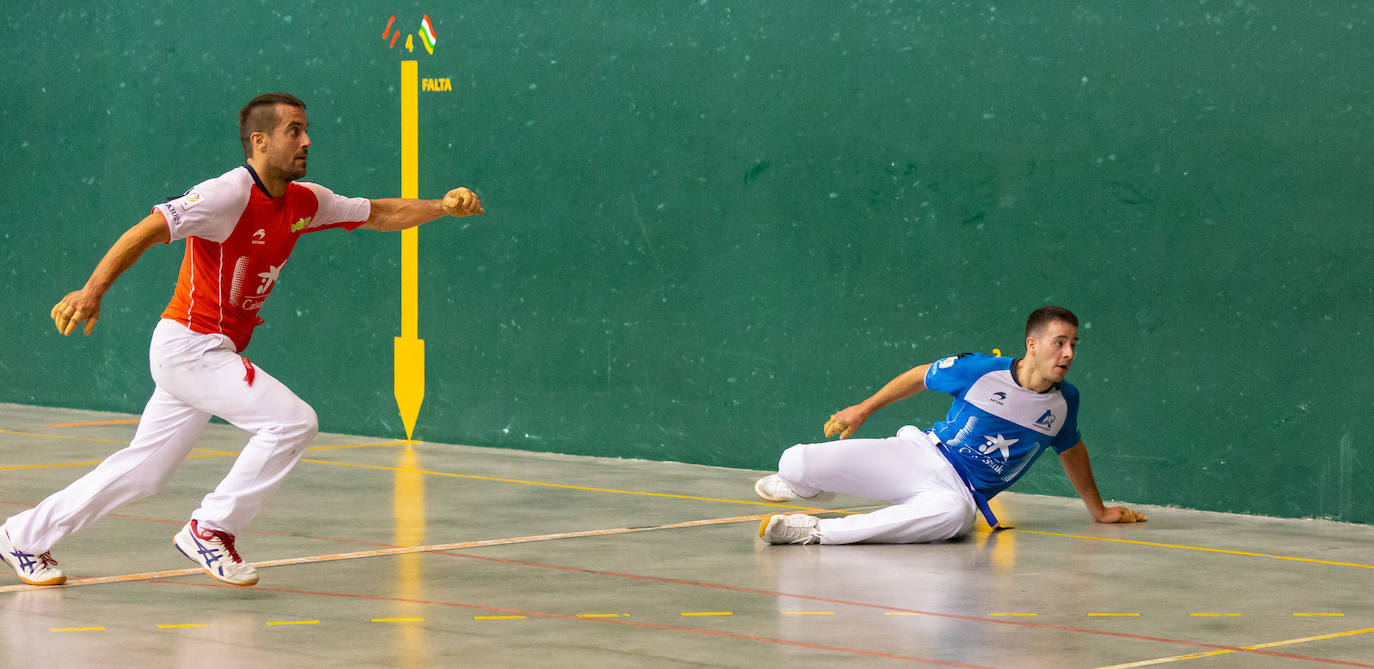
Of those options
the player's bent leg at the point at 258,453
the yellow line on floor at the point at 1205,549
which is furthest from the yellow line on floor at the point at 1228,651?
the player's bent leg at the point at 258,453

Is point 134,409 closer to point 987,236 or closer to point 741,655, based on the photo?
point 987,236

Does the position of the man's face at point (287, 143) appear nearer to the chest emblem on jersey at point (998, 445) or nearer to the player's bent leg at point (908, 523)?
the player's bent leg at point (908, 523)

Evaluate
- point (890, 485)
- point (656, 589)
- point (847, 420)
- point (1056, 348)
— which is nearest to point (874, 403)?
point (847, 420)

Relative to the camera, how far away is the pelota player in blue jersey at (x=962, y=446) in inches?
279

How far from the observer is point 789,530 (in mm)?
6945

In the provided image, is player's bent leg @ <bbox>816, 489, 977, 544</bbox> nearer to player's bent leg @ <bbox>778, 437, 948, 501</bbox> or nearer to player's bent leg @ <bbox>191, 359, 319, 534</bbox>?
player's bent leg @ <bbox>778, 437, 948, 501</bbox>

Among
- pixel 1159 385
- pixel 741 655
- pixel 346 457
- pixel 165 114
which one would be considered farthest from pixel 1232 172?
pixel 165 114

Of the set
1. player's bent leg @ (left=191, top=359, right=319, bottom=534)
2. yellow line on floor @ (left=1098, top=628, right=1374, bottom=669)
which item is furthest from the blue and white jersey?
player's bent leg @ (left=191, top=359, right=319, bottom=534)

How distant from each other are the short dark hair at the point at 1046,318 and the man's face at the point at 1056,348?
0.06ft

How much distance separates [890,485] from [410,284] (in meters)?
4.36

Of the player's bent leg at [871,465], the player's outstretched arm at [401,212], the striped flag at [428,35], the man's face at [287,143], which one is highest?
the striped flag at [428,35]

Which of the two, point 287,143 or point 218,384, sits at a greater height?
point 287,143

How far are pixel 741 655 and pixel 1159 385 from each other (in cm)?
377

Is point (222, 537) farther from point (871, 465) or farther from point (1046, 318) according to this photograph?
Answer: point (1046, 318)
